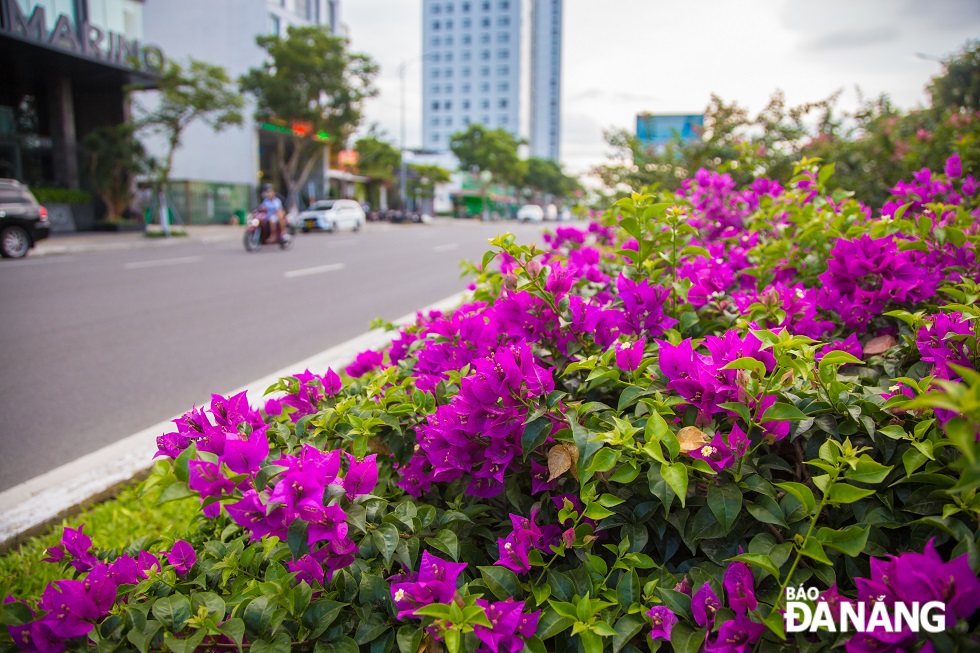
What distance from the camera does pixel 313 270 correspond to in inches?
493

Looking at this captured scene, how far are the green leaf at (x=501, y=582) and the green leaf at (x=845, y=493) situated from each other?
1.90 ft

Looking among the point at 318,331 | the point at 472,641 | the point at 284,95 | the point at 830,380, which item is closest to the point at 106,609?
the point at 472,641

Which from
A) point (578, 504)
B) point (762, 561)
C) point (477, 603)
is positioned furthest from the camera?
point (578, 504)

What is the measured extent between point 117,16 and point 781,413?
28556 mm

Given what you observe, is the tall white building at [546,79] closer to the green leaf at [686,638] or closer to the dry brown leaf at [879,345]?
the dry brown leaf at [879,345]

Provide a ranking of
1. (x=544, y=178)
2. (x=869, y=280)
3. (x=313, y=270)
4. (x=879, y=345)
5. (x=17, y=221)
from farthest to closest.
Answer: (x=544, y=178)
(x=17, y=221)
(x=313, y=270)
(x=869, y=280)
(x=879, y=345)

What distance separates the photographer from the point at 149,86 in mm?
23688

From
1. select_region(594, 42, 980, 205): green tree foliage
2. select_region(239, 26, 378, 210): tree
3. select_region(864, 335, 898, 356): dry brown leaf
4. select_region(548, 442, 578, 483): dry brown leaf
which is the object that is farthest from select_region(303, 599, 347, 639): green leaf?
select_region(239, 26, 378, 210): tree

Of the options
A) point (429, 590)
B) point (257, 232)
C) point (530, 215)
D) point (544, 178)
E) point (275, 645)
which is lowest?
point (275, 645)

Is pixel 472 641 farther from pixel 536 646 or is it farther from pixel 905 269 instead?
pixel 905 269

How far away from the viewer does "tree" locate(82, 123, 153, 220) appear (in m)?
22.5

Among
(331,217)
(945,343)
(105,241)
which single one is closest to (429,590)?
(945,343)

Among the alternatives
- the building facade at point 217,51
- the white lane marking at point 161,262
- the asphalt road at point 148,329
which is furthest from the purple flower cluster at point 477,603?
the building facade at point 217,51

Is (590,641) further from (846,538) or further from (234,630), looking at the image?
(234,630)
